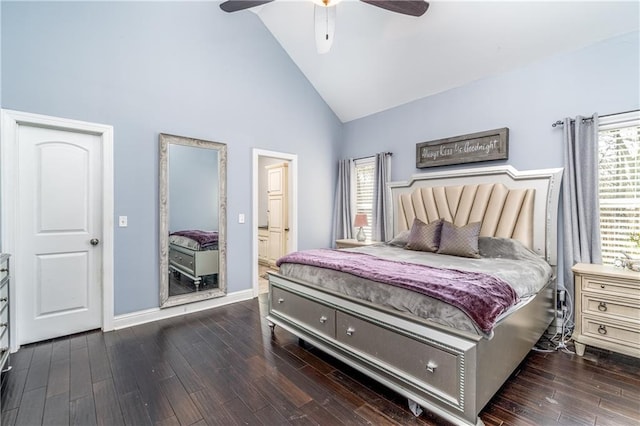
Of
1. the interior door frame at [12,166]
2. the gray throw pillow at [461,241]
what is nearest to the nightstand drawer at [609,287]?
the gray throw pillow at [461,241]

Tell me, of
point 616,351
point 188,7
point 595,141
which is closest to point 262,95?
point 188,7

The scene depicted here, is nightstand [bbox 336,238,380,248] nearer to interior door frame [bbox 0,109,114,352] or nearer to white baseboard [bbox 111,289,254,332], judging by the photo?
white baseboard [bbox 111,289,254,332]

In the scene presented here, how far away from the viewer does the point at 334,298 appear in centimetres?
239

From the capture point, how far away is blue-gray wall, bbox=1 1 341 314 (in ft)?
8.98

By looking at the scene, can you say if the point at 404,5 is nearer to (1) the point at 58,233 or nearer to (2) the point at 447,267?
(2) the point at 447,267

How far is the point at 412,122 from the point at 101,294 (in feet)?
14.7

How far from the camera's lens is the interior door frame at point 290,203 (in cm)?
422

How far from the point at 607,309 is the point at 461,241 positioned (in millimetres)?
1208

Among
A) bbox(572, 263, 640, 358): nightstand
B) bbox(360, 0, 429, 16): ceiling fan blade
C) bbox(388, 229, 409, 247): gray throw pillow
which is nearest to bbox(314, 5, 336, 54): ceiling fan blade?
bbox(360, 0, 429, 16): ceiling fan blade

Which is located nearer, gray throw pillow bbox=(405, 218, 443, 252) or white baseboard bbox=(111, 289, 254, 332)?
white baseboard bbox=(111, 289, 254, 332)

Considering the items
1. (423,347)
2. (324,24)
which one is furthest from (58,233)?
(423,347)

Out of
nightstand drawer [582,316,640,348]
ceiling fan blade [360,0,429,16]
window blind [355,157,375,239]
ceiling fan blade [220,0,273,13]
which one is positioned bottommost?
nightstand drawer [582,316,640,348]

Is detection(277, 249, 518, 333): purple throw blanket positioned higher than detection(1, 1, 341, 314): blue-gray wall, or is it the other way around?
detection(1, 1, 341, 314): blue-gray wall

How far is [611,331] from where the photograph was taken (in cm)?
241
